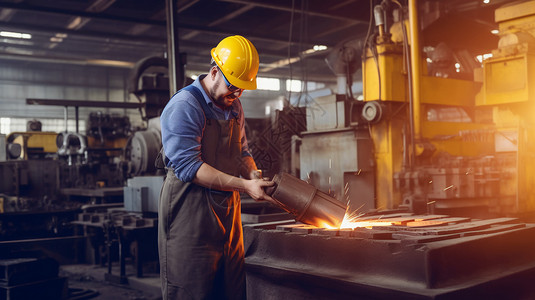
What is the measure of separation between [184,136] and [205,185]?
0.21 m

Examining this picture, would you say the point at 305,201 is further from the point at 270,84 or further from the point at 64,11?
the point at 270,84

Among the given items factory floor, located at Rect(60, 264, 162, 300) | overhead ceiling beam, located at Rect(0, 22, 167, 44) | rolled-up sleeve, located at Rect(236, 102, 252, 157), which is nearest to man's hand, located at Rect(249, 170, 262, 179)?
rolled-up sleeve, located at Rect(236, 102, 252, 157)

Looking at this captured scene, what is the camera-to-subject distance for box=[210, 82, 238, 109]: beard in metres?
2.17

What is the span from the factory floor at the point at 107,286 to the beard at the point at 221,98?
2.76 metres

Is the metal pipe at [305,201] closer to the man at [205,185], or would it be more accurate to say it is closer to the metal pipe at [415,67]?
the man at [205,185]

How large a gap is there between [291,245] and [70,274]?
13.3ft

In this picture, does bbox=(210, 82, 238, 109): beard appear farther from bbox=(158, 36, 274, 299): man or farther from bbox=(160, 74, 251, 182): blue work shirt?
bbox=(160, 74, 251, 182): blue work shirt

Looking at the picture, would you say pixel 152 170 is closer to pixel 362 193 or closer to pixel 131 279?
pixel 131 279

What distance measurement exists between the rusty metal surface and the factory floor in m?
2.43

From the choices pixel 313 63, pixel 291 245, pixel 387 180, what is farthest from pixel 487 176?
pixel 313 63

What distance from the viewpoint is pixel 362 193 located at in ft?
14.8

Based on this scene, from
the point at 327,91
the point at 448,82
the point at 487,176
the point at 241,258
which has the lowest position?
the point at 241,258

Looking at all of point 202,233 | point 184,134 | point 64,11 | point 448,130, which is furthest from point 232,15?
point 202,233

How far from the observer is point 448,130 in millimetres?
4785
